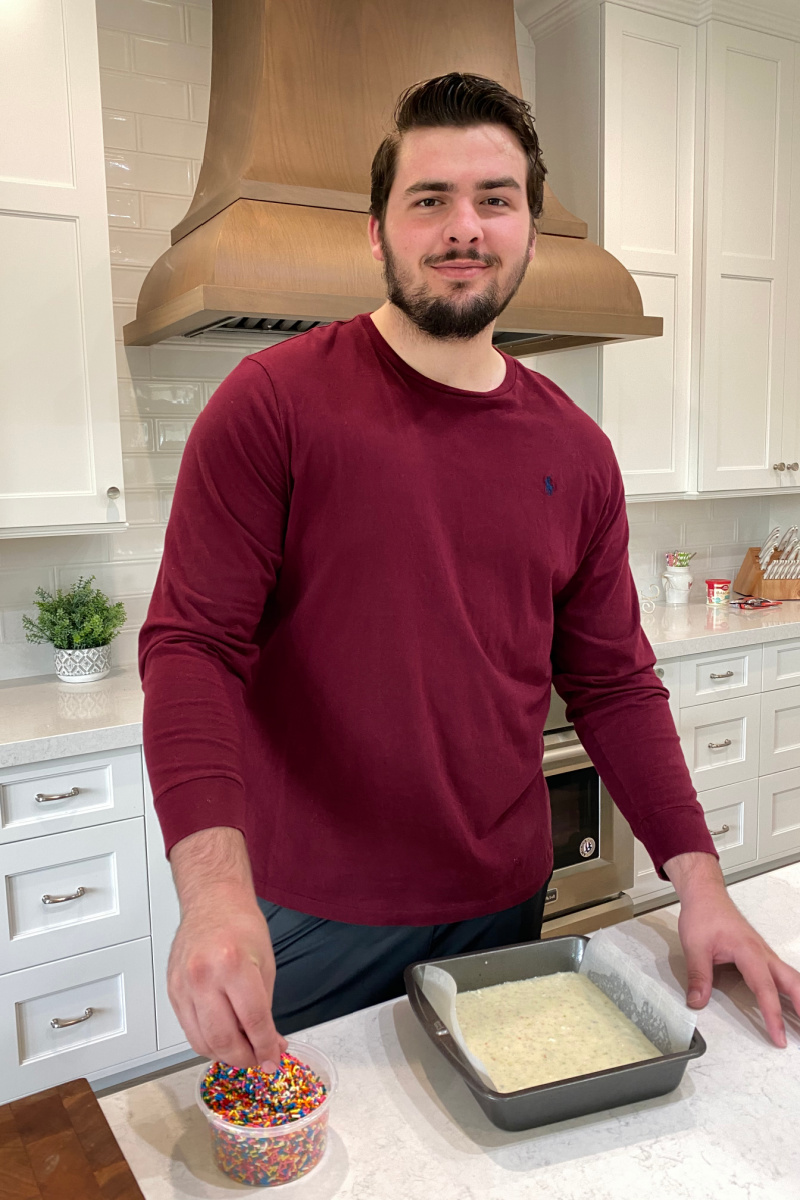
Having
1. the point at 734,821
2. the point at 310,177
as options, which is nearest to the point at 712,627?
the point at 734,821

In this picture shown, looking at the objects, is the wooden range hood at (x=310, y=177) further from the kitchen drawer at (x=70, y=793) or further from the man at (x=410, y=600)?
the kitchen drawer at (x=70, y=793)

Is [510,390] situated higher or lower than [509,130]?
lower

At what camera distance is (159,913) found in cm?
216

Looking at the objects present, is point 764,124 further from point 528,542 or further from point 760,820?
point 528,542

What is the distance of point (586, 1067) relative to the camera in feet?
2.82

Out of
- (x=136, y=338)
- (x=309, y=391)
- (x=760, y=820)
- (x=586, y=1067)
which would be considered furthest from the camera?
(x=760, y=820)

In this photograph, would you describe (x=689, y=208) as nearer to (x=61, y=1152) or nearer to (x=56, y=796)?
(x=56, y=796)

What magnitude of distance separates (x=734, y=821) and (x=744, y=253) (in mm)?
1860

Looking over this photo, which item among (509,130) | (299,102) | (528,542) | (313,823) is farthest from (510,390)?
(299,102)

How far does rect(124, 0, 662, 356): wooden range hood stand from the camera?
2.04 meters

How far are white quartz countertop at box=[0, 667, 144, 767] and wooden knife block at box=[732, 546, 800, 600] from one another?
7.54 feet

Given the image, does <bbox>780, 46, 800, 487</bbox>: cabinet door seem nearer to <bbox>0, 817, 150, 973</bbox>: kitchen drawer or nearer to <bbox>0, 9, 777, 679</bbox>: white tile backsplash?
<bbox>0, 9, 777, 679</bbox>: white tile backsplash

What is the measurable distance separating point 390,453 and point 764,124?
2779 millimetres

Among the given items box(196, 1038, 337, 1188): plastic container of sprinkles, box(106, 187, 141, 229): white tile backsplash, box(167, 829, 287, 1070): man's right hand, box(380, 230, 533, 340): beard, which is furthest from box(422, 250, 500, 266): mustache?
box(106, 187, 141, 229): white tile backsplash
